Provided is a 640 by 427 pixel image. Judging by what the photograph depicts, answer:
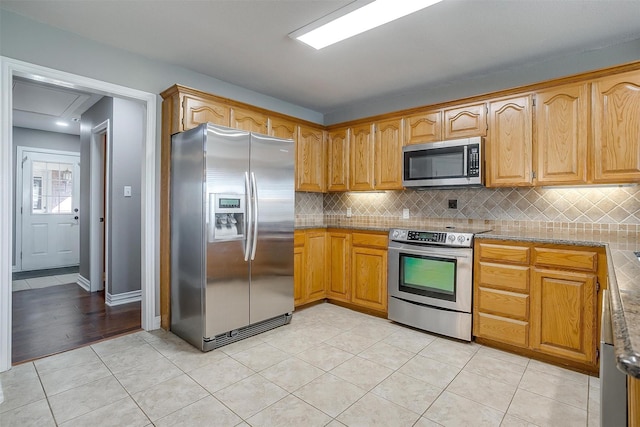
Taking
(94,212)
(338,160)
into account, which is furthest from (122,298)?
(338,160)

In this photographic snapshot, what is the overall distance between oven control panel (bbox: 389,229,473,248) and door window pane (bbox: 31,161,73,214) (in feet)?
20.1

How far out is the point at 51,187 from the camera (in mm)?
6000

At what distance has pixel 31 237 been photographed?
5730 mm

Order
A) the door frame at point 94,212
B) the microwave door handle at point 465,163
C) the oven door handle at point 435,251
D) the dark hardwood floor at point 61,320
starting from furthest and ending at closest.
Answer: the door frame at point 94,212, the microwave door handle at point 465,163, the oven door handle at point 435,251, the dark hardwood floor at point 61,320

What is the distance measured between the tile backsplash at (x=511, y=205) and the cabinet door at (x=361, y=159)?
0.34 meters

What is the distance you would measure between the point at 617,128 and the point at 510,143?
0.72 meters

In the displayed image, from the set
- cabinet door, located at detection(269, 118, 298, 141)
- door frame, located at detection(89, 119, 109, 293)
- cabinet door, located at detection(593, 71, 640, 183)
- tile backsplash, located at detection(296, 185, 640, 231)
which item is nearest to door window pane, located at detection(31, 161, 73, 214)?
door frame, located at detection(89, 119, 109, 293)

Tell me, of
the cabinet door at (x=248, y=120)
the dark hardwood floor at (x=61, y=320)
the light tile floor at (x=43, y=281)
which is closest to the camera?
the dark hardwood floor at (x=61, y=320)

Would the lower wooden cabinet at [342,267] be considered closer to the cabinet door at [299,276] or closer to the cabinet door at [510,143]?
the cabinet door at [299,276]

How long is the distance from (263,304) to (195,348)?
2.19 ft

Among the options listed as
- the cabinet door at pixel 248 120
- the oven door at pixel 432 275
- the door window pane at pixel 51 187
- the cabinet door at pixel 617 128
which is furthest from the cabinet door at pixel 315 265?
the door window pane at pixel 51 187

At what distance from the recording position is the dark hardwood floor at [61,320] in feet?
9.07

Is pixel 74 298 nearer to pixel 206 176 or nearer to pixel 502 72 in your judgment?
pixel 206 176

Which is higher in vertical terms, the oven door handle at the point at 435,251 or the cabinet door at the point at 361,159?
the cabinet door at the point at 361,159
